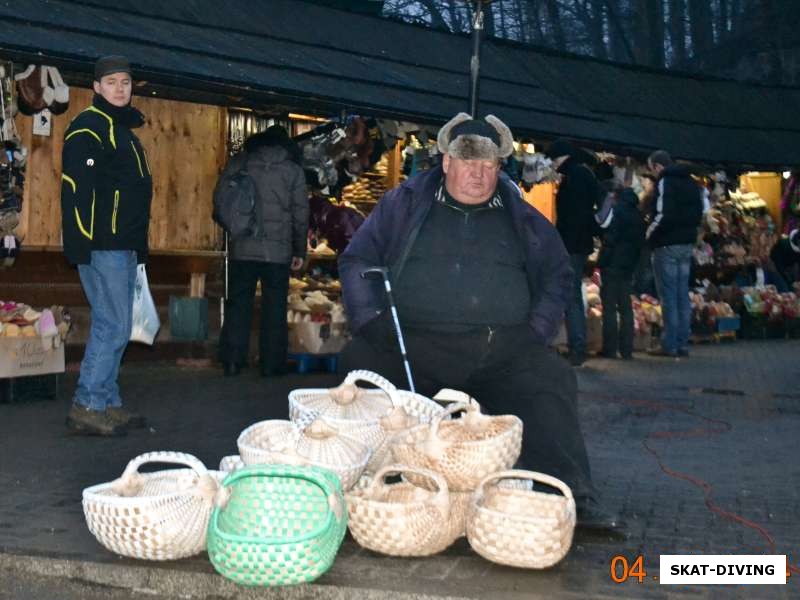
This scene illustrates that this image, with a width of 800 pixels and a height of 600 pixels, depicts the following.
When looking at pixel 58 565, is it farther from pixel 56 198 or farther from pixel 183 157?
pixel 183 157

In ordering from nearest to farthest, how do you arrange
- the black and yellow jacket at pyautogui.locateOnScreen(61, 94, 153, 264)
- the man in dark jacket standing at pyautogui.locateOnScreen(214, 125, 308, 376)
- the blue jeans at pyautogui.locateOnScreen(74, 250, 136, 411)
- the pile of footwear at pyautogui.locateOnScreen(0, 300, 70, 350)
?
1. the black and yellow jacket at pyautogui.locateOnScreen(61, 94, 153, 264)
2. the blue jeans at pyautogui.locateOnScreen(74, 250, 136, 411)
3. the pile of footwear at pyautogui.locateOnScreen(0, 300, 70, 350)
4. the man in dark jacket standing at pyautogui.locateOnScreen(214, 125, 308, 376)

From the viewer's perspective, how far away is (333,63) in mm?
14375

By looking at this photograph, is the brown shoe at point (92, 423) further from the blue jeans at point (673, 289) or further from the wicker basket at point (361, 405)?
the blue jeans at point (673, 289)

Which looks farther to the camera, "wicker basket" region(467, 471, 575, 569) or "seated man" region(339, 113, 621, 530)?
"seated man" region(339, 113, 621, 530)

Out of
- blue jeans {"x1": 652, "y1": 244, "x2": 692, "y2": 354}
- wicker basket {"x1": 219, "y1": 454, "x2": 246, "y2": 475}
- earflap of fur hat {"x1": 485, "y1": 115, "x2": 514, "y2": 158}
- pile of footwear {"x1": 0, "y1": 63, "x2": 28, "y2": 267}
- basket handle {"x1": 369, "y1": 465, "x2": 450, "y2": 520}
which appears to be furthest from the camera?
blue jeans {"x1": 652, "y1": 244, "x2": 692, "y2": 354}

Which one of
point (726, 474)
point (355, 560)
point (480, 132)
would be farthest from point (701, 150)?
point (355, 560)

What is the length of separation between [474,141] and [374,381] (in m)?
1.28

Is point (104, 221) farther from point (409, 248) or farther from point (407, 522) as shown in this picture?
point (407, 522)

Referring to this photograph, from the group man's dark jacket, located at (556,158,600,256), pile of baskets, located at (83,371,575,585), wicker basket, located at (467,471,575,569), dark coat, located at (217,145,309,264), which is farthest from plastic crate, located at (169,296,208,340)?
wicker basket, located at (467,471,575,569)

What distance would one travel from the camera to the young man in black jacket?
15.7m

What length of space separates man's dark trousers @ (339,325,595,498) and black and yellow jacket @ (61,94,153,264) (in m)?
2.36

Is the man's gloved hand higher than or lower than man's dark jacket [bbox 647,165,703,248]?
lower

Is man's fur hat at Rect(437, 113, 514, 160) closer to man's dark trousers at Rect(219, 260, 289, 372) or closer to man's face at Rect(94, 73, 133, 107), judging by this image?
man's face at Rect(94, 73, 133, 107)

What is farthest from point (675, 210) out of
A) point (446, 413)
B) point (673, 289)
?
point (446, 413)
